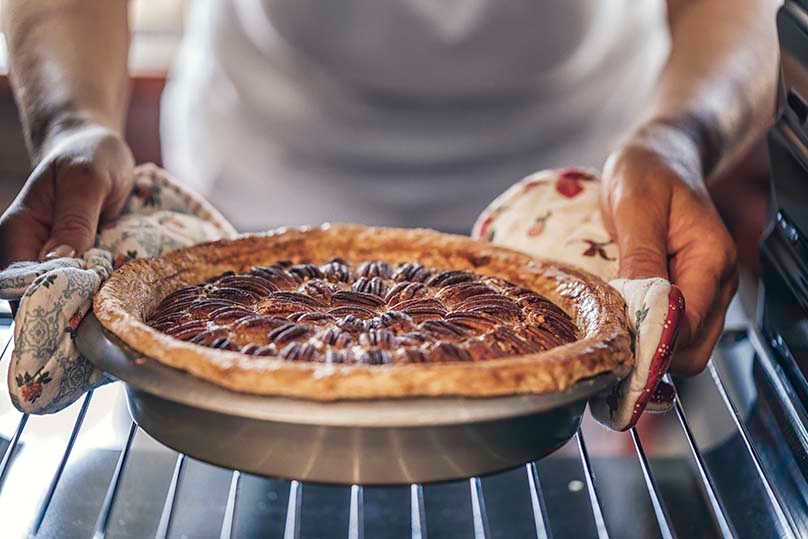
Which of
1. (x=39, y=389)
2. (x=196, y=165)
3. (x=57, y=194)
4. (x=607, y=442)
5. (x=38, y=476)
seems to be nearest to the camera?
(x=39, y=389)

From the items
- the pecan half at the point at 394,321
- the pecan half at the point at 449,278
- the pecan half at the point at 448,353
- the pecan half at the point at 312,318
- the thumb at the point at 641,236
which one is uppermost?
the pecan half at the point at 448,353

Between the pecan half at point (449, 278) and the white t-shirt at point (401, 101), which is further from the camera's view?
the white t-shirt at point (401, 101)

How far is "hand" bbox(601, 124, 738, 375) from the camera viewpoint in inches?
50.2

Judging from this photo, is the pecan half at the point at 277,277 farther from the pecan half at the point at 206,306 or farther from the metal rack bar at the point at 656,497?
the metal rack bar at the point at 656,497

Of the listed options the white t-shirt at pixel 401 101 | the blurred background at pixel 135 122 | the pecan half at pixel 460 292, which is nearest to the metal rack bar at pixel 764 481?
the pecan half at pixel 460 292

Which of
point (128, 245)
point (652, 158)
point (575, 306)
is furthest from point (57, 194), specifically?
point (652, 158)

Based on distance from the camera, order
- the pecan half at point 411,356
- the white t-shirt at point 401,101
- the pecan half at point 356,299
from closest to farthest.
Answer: the pecan half at point 411,356 < the pecan half at point 356,299 < the white t-shirt at point 401,101

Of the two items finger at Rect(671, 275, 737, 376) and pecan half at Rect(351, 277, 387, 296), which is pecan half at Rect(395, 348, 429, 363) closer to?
pecan half at Rect(351, 277, 387, 296)

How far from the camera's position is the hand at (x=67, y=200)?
50.6 inches

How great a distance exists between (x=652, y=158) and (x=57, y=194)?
2.65ft

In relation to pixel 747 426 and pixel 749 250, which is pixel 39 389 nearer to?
pixel 747 426

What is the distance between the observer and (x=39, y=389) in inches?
42.2

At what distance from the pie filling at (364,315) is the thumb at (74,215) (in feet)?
0.49

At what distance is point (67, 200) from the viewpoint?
52.4 inches
